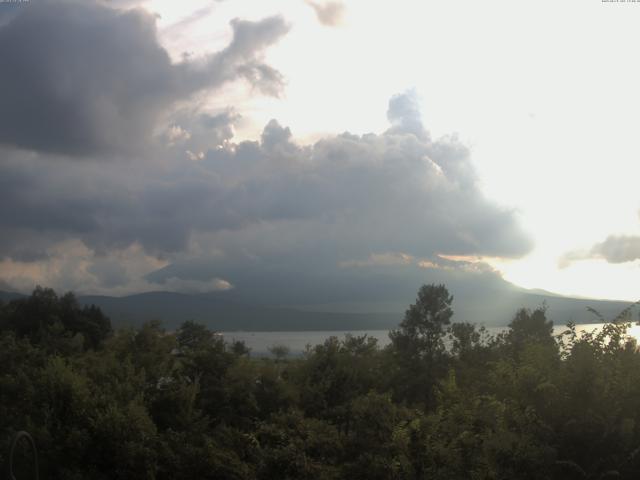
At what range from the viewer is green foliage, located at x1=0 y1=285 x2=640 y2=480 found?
9102 mm

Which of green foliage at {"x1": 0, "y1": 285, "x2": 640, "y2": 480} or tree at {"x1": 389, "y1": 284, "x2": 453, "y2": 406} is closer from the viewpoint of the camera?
green foliage at {"x1": 0, "y1": 285, "x2": 640, "y2": 480}

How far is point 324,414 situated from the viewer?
2503 centimetres

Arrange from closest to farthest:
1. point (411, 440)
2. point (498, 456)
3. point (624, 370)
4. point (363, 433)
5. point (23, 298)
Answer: point (498, 456)
point (624, 370)
point (411, 440)
point (363, 433)
point (23, 298)

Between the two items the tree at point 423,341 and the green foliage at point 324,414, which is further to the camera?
the tree at point 423,341

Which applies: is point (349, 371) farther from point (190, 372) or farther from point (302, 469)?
point (302, 469)

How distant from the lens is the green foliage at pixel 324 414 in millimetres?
9102

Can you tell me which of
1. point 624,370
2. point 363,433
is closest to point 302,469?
point 363,433

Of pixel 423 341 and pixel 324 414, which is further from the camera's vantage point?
pixel 423 341

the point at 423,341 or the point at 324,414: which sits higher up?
the point at 423,341

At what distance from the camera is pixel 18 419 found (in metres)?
17.9

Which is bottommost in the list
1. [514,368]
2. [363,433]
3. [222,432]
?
[222,432]

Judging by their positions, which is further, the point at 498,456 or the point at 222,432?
the point at 222,432

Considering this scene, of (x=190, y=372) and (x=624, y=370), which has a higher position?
(x=624, y=370)

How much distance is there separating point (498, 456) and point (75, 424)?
44.1 ft
